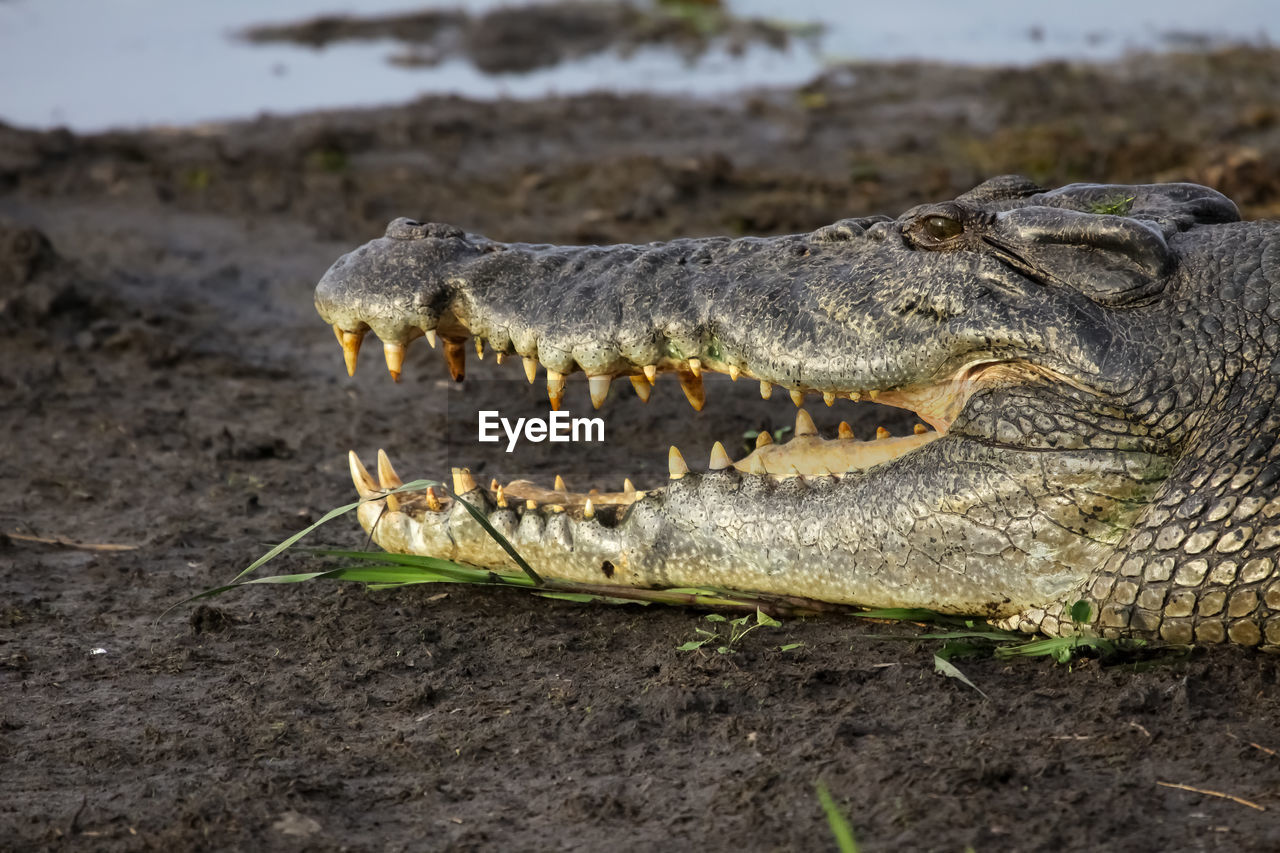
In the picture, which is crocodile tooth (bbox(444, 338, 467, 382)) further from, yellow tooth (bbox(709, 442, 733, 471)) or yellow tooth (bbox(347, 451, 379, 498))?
yellow tooth (bbox(709, 442, 733, 471))

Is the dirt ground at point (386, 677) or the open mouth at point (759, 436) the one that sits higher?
the open mouth at point (759, 436)

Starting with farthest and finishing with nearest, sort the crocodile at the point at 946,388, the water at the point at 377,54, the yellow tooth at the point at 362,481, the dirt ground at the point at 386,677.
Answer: the water at the point at 377,54 < the yellow tooth at the point at 362,481 < the crocodile at the point at 946,388 < the dirt ground at the point at 386,677

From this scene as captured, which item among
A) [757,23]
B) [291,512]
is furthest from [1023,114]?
[291,512]

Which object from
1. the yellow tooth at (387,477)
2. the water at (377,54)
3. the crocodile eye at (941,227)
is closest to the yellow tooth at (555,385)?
the yellow tooth at (387,477)

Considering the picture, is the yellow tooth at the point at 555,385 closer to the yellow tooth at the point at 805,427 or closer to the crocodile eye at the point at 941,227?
the yellow tooth at the point at 805,427

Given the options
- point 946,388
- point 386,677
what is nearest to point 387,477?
point 386,677

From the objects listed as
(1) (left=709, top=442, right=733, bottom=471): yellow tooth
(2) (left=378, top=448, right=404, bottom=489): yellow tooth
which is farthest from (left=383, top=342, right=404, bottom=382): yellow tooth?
(1) (left=709, top=442, right=733, bottom=471): yellow tooth

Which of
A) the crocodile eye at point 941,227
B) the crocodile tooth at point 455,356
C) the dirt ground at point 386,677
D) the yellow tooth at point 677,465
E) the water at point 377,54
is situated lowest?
the dirt ground at point 386,677
